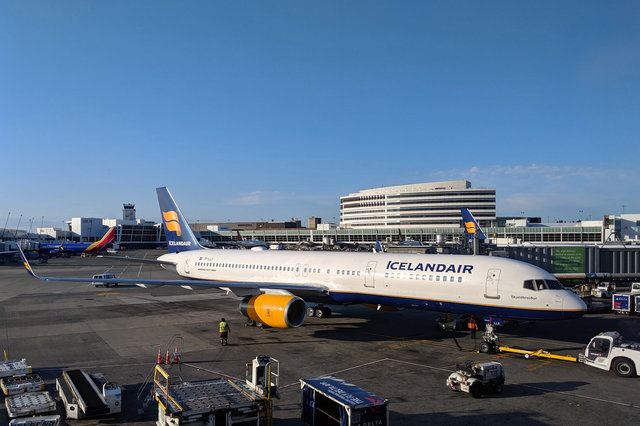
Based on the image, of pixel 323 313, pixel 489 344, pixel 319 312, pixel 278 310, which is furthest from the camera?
pixel 319 312

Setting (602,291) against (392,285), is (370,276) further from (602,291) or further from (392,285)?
(602,291)

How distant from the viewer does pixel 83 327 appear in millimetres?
26125

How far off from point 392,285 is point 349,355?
5187mm

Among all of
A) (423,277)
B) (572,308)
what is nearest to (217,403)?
(423,277)

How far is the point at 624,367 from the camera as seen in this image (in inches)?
664

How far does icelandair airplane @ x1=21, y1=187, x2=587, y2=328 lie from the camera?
20141mm

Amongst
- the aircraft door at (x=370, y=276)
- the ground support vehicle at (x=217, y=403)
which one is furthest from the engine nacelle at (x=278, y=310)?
the ground support vehicle at (x=217, y=403)

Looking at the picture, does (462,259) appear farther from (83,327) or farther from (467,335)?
(83,327)

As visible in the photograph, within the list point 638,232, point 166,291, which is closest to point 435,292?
point 166,291

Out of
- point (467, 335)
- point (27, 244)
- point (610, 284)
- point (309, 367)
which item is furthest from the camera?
point (27, 244)

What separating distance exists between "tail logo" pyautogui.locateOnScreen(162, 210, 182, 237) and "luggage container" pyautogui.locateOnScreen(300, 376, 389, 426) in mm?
27848

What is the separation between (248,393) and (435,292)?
1294 cm

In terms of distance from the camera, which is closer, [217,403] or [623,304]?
[217,403]

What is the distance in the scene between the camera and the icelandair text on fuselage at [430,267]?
21975 mm
